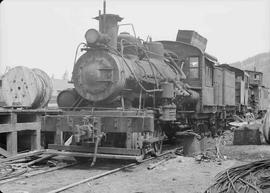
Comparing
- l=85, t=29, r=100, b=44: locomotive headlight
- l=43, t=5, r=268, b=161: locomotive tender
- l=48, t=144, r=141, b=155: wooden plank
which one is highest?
l=85, t=29, r=100, b=44: locomotive headlight

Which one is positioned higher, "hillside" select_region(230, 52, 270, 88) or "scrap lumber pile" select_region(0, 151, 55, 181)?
"hillside" select_region(230, 52, 270, 88)

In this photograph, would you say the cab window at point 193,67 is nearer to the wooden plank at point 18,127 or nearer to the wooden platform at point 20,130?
the wooden platform at point 20,130

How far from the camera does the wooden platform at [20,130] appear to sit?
991 cm

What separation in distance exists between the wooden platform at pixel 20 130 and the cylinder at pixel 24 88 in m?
0.50

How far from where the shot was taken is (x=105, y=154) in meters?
7.82

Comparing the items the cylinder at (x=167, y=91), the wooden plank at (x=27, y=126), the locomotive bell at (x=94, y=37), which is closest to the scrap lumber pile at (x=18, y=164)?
the wooden plank at (x=27, y=126)

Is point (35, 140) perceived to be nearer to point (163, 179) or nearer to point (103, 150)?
point (103, 150)

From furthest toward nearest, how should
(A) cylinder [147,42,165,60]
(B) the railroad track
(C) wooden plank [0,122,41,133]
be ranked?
1. (A) cylinder [147,42,165,60]
2. (C) wooden plank [0,122,41,133]
3. (B) the railroad track

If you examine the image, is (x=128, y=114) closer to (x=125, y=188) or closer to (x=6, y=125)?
(x=125, y=188)

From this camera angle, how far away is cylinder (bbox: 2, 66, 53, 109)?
1141 cm

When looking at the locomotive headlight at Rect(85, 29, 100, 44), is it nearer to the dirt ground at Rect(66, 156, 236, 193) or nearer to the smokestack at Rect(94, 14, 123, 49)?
the smokestack at Rect(94, 14, 123, 49)

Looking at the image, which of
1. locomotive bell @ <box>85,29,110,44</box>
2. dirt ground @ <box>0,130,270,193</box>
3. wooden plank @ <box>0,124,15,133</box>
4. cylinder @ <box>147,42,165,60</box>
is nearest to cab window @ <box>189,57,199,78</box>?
cylinder @ <box>147,42,165,60</box>

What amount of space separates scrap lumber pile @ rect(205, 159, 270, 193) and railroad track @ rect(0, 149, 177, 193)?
2335mm

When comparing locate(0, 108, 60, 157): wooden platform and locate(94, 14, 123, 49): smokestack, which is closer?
locate(94, 14, 123, 49): smokestack
